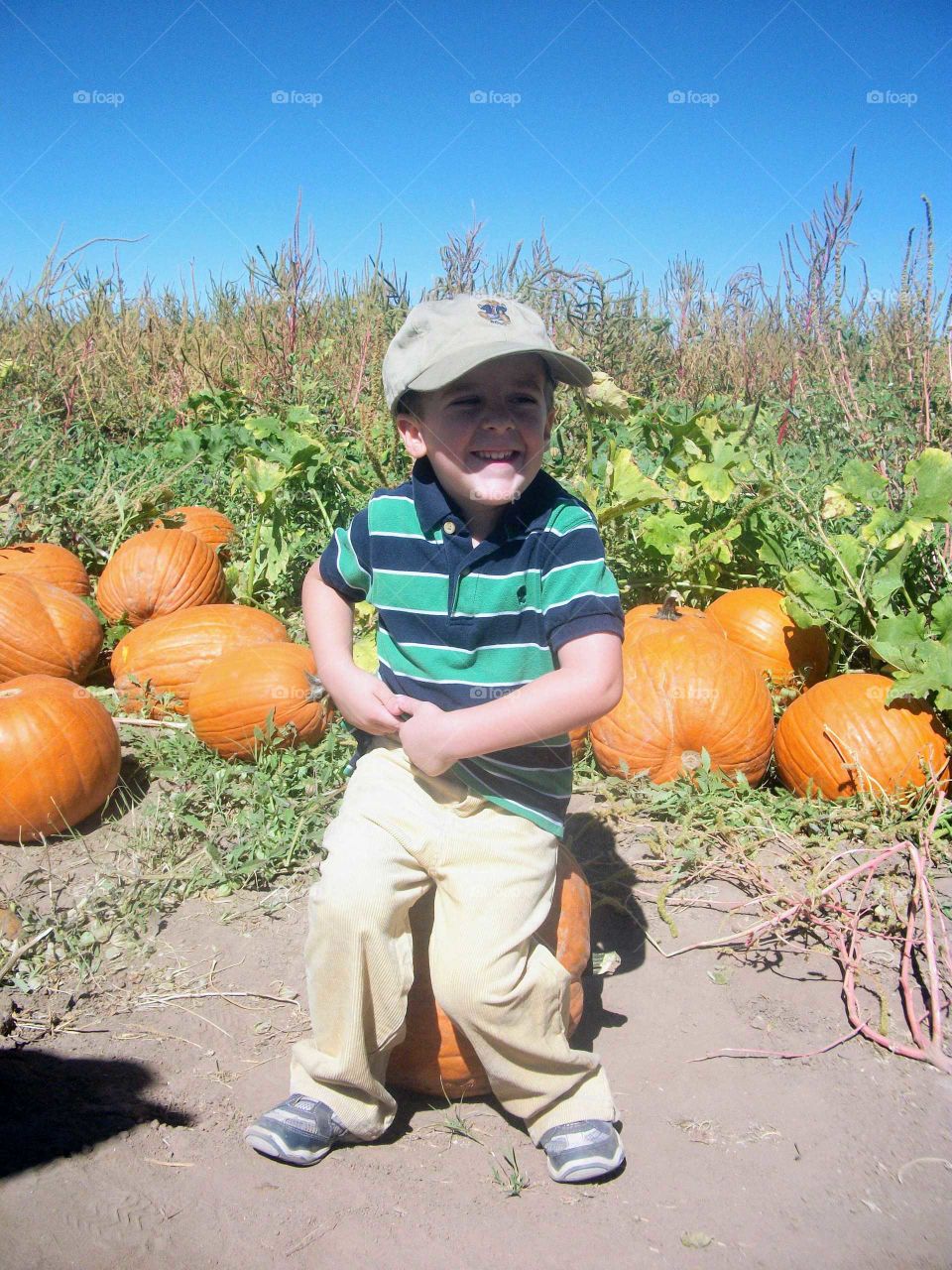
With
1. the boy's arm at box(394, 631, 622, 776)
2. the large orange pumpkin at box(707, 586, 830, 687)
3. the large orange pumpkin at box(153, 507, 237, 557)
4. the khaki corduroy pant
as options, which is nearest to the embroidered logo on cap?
the boy's arm at box(394, 631, 622, 776)

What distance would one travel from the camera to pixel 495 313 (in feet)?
6.56

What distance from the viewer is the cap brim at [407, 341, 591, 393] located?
1881mm

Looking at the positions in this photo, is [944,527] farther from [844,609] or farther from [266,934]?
[266,934]

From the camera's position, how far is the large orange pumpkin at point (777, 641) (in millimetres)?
3801

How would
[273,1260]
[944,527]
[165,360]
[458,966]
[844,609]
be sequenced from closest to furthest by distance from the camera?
[273,1260]
[458,966]
[844,609]
[944,527]
[165,360]

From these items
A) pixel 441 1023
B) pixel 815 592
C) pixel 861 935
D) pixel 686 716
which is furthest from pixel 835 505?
pixel 441 1023

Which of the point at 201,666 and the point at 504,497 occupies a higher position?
the point at 504,497

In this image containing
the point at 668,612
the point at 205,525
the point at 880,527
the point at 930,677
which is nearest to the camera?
the point at 930,677

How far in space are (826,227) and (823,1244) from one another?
225 inches

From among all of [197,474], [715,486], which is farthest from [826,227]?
[197,474]

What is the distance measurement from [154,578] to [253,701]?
43.8 inches

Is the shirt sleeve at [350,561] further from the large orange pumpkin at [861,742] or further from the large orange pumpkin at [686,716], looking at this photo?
the large orange pumpkin at [861,742]

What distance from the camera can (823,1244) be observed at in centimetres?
175

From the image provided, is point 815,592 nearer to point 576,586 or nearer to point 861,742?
point 861,742
